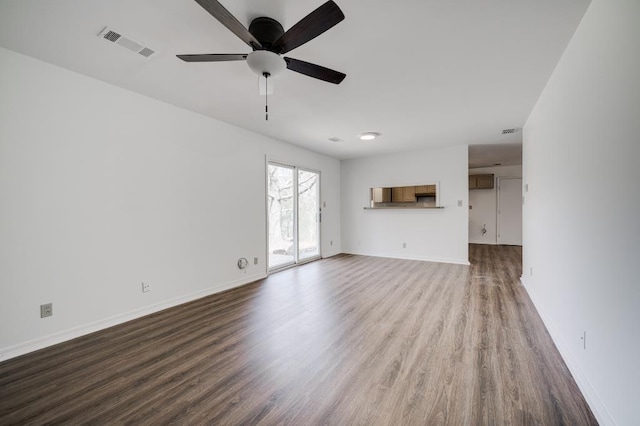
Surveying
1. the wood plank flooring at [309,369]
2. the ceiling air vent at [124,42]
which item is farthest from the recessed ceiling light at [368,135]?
the ceiling air vent at [124,42]

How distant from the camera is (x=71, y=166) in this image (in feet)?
8.09

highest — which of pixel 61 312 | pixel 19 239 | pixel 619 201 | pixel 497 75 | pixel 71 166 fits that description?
pixel 497 75

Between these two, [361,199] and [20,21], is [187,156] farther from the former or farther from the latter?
[361,199]

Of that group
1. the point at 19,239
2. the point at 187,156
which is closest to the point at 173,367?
the point at 19,239

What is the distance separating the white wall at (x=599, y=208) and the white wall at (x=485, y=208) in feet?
20.3

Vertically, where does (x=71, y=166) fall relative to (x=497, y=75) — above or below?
below

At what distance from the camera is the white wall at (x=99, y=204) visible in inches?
85.7

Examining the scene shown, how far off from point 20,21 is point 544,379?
174 inches

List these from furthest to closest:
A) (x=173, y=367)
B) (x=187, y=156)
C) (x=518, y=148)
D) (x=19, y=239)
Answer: (x=518, y=148) < (x=187, y=156) < (x=19, y=239) < (x=173, y=367)

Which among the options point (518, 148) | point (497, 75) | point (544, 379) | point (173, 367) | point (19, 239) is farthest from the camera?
point (518, 148)

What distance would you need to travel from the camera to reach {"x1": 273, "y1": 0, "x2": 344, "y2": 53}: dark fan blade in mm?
1413

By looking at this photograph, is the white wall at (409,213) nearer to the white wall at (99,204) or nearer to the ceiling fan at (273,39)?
the white wall at (99,204)

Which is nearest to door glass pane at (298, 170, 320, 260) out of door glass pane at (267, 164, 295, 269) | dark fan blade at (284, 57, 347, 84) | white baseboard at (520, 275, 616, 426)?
door glass pane at (267, 164, 295, 269)

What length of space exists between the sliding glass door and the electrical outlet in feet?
9.51
